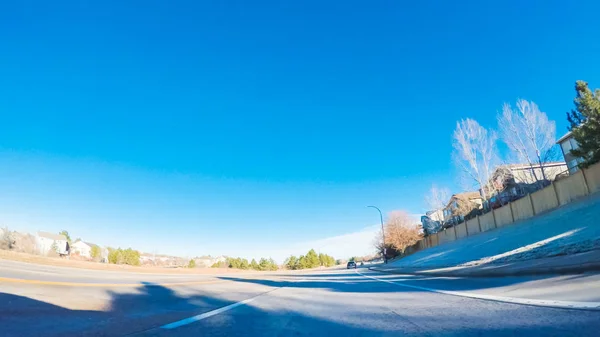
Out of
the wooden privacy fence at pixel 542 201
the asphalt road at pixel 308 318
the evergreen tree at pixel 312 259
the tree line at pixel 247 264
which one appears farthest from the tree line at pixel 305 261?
the asphalt road at pixel 308 318

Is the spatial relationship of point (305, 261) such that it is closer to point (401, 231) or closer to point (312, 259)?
point (312, 259)

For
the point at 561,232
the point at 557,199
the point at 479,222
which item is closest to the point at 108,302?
the point at 561,232

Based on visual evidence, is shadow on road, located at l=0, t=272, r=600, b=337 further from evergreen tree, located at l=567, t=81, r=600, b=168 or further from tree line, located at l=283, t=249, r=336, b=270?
tree line, located at l=283, t=249, r=336, b=270

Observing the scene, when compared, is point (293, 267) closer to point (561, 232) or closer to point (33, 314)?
point (561, 232)

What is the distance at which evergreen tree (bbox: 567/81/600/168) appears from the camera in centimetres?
2464

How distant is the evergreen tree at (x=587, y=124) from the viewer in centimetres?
2464

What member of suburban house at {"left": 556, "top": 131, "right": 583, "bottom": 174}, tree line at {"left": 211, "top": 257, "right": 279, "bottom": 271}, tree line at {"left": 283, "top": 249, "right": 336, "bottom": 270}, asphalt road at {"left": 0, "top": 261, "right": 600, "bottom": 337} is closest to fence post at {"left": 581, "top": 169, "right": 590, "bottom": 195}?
suburban house at {"left": 556, "top": 131, "right": 583, "bottom": 174}

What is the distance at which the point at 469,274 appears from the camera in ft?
39.7

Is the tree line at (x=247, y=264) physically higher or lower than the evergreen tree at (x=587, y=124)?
lower

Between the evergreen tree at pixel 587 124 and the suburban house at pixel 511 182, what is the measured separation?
1477cm

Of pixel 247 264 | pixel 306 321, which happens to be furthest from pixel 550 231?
pixel 247 264

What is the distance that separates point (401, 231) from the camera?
64062 millimetres

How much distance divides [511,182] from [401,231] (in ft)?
76.2

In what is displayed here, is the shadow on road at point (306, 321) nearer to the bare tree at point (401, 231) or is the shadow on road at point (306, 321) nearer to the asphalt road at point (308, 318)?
the asphalt road at point (308, 318)
